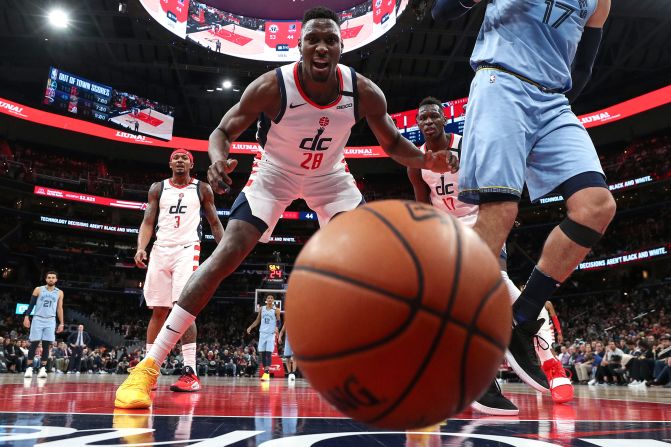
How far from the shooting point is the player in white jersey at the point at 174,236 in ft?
18.5

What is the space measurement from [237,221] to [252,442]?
1.76 metres

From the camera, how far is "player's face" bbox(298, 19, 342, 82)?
3.08 meters

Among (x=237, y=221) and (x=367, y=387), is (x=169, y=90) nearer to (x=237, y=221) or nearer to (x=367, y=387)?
(x=237, y=221)

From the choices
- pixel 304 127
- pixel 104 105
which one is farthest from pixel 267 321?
pixel 104 105

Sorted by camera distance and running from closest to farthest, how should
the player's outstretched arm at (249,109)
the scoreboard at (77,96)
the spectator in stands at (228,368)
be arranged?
the player's outstretched arm at (249,109), the spectator in stands at (228,368), the scoreboard at (77,96)

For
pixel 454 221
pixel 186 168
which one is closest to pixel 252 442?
pixel 454 221

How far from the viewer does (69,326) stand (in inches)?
1006

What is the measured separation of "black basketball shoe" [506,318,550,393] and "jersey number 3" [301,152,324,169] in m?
1.57

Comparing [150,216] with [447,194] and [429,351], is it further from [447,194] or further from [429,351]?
[429,351]

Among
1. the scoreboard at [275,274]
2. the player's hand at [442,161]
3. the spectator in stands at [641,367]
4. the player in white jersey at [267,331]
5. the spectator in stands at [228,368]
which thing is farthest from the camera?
the spectator in stands at [228,368]

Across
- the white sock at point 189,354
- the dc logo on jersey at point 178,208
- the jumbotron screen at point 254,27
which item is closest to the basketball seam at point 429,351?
the white sock at point 189,354

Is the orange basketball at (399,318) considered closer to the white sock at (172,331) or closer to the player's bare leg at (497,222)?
the player's bare leg at (497,222)

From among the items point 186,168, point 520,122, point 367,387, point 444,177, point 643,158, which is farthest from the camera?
point 643,158

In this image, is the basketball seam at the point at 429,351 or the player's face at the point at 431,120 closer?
the basketball seam at the point at 429,351
